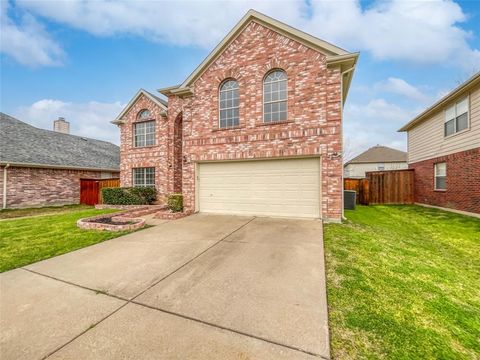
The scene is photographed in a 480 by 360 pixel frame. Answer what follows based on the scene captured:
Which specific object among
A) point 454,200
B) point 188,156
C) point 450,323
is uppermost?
point 188,156

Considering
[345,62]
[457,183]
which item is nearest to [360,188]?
[457,183]

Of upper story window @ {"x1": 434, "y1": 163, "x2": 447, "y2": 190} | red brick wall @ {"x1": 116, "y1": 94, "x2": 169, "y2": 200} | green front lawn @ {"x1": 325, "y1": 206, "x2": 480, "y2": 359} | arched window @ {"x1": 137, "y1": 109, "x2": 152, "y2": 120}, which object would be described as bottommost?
green front lawn @ {"x1": 325, "y1": 206, "x2": 480, "y2": 359}

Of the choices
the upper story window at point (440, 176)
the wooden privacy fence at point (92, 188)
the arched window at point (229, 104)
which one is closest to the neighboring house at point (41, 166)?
the wooden privacy fence at point (92, 188)

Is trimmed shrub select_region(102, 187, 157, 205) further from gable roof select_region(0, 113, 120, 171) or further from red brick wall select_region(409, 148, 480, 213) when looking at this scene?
red brick wall select_region(409, 148, 480, 213)

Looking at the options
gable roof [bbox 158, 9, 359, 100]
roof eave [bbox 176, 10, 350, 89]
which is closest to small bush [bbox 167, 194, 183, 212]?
gable roof [bbox 158, 9, 359, 100]

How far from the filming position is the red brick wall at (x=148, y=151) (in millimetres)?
13911

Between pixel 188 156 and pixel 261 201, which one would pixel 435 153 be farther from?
pixel 188 156

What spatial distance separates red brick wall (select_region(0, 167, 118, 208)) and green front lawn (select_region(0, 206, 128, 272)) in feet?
21.8

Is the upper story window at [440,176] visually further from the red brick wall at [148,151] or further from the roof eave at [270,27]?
the red brick wall at [148,151]

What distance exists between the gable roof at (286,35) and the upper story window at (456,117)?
5.23m

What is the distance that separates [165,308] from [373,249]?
15.1ft

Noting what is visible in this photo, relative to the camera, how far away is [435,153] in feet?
40.5

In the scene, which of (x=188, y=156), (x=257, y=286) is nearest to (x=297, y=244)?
(x=257, y=286)

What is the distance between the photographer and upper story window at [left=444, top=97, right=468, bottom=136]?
10.0 meters
